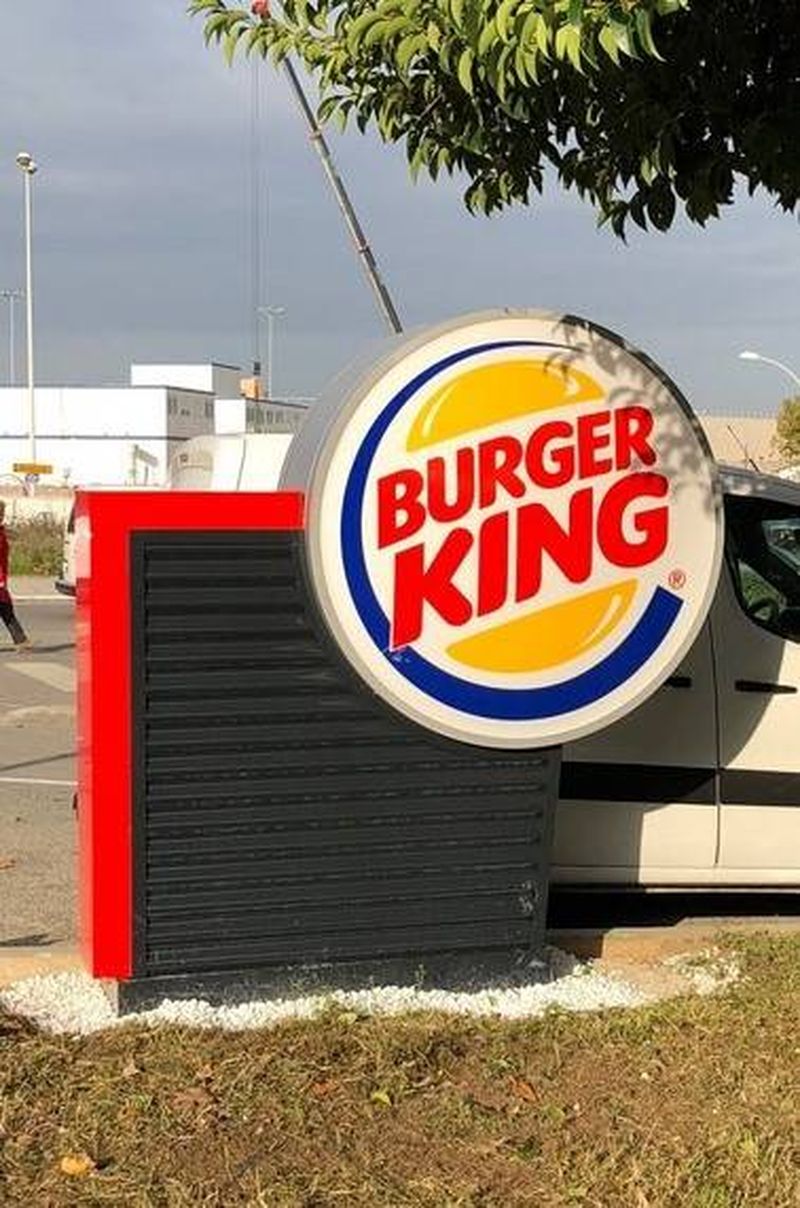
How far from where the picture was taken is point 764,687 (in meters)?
5.07

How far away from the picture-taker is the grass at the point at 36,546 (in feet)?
87.2

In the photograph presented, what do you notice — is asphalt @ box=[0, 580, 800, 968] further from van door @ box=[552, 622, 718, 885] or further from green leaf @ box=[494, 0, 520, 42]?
green leaf @ box=[494, 0, 520, 42]

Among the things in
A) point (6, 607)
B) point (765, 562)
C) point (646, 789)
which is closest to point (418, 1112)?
point (646, 789)

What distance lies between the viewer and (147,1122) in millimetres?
3346

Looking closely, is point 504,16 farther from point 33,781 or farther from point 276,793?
point 33,781

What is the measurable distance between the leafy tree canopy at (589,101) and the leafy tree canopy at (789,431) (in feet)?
179

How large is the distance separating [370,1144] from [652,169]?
2.67 m

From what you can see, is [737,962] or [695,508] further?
[737,962]

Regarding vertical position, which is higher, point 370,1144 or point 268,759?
→ point 268,759

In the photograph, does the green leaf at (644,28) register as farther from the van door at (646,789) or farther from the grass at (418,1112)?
the van door at (646,789)

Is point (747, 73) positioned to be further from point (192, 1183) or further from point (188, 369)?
point (188, 369)

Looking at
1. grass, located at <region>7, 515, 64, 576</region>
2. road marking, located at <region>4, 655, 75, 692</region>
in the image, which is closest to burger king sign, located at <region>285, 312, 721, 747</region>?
road marking, located at <region>4, 655, 75, 692</region>

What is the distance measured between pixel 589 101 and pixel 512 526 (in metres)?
1.22

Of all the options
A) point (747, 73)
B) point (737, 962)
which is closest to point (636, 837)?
point (737, 962)
